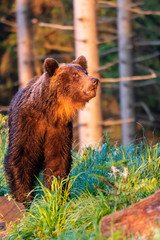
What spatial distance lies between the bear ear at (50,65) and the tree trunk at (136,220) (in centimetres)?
211

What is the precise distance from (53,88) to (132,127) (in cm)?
702

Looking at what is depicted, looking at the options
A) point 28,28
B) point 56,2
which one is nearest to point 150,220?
point 28,28

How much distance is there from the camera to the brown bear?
5055mm

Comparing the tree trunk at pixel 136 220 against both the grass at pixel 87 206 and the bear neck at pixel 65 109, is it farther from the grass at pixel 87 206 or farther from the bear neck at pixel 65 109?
the bear neck at pixel 65 109

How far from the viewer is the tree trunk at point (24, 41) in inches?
483

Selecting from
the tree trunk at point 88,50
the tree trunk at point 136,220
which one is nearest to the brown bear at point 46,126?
the tree trunk at point 136,220

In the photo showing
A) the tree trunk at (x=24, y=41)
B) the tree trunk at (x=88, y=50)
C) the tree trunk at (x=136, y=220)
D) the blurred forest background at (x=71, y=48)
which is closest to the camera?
the tree trunk at (x=136, y=220)

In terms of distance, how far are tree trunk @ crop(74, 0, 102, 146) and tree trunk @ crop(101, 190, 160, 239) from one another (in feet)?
14.4

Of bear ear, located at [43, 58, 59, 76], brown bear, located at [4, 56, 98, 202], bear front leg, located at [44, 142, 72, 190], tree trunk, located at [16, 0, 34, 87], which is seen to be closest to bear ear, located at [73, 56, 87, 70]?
brown bear, located at [4, 56, 98, 202]

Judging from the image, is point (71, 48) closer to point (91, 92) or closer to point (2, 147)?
point (2, 147)

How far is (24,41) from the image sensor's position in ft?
40.7

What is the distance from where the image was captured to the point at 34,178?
5289 mm

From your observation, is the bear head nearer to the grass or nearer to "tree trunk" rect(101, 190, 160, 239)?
the grass

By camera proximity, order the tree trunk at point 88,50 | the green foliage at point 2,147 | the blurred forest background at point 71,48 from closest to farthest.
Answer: the green foliage at point 2,147 → the tree trunk at point 88,50 → the blurred forest background at point 71,48
